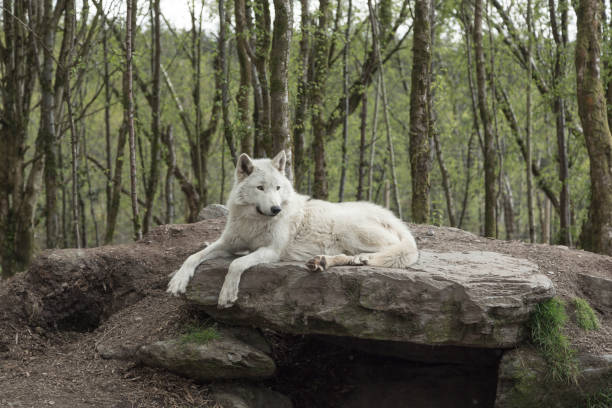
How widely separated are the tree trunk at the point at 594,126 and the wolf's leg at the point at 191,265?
250 inches

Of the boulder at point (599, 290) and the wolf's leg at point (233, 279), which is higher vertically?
the wolf's leg at point (233, 279)

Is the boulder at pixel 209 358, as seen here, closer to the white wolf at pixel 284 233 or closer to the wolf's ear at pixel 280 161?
the white wolf at pixel 284 233

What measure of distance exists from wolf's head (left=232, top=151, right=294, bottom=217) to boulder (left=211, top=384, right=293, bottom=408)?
82.4 inches

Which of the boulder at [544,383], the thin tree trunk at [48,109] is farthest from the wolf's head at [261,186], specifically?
the thin tree trunk at [48,109]

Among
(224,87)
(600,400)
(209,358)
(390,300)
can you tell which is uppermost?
(224,87)

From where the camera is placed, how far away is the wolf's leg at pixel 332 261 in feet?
16.3

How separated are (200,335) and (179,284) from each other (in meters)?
0.65

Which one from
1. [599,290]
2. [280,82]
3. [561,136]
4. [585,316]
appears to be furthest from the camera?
[561,136]

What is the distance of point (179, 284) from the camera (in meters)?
5.39

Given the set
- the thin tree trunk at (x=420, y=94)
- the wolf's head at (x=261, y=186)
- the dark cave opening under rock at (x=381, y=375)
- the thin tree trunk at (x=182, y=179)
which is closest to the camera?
the wolf's head at (x=261, y=186)

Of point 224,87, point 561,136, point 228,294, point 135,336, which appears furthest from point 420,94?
point 135,336

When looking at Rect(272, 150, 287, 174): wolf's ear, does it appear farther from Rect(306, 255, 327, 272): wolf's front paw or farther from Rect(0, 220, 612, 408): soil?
Rect(0, 220, 612, 408): soil

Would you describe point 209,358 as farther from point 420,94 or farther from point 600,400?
point 420,94

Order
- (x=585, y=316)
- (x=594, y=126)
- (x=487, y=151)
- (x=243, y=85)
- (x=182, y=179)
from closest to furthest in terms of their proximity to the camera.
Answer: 1. (x=585, y=316)
2. (x=594, y=126)
3. (x=487, y=151)
4. (x=243, y=85)
5. (x=182, y=179)
